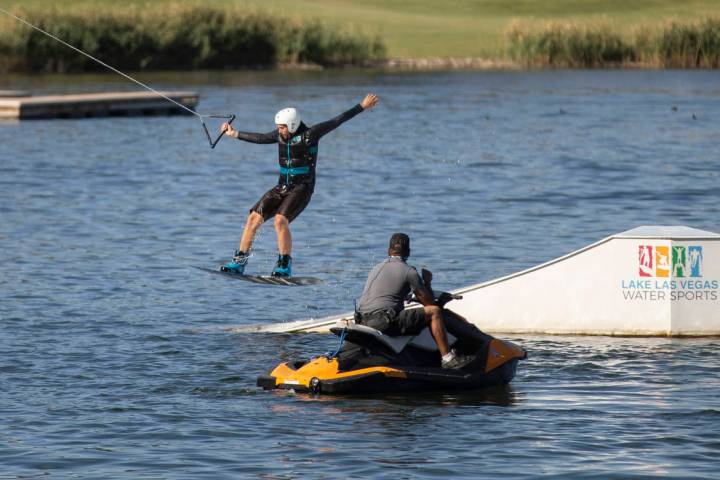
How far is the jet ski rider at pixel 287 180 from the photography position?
2112 cm

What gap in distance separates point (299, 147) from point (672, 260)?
211 inches

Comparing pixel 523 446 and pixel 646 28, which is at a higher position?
pixel 646 28

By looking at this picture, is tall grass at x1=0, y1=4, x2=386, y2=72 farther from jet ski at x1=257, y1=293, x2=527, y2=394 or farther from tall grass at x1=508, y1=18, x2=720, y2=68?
jet ski at x1=257, y1=293, x2=527, y2=394

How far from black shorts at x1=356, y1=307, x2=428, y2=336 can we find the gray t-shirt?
0.07m

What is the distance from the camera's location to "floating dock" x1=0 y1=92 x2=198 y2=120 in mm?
55969

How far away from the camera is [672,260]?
20.0 metres

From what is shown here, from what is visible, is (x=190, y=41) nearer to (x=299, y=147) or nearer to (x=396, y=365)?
(x=299, y=147)

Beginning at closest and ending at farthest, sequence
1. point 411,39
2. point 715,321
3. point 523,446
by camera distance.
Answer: point 523,446, point 715,321, point 411,39

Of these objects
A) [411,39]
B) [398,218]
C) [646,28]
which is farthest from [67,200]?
[411,39]

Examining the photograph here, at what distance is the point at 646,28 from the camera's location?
261 feet

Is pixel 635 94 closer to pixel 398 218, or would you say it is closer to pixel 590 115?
pixel 590 115

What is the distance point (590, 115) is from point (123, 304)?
123 ft

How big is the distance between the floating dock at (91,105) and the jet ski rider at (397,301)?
39.3m

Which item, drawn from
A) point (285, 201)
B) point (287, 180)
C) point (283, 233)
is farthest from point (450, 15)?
point (283, 233)
